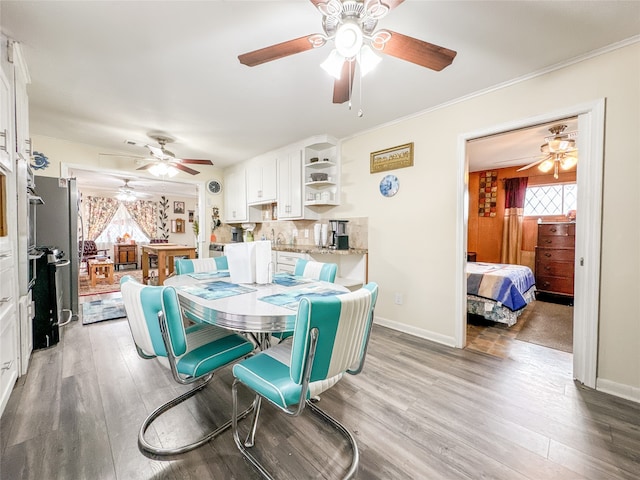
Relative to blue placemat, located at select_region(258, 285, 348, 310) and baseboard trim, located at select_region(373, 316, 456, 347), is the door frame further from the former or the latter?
blue placemat, located at select_region(258, 285, 348, 310)

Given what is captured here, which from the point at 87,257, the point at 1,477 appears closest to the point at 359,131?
the point at 1,477

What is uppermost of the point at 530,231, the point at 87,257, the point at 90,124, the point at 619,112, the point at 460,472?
the point at 90,124

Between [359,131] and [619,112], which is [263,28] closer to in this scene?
[359,131]

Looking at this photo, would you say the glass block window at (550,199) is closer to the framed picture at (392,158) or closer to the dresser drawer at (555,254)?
the dresser drawer at (555,254)

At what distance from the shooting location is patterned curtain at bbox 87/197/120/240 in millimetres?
7742

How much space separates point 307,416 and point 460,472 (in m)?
0.82

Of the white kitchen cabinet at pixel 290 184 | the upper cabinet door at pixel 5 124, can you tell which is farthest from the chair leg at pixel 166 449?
the white kitchen cabinet at pixel 290 184

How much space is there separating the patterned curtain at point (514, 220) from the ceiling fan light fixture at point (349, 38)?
5.17 meters

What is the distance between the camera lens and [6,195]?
1.80 metres

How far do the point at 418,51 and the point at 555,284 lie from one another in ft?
15.3

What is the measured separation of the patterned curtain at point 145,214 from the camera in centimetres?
838

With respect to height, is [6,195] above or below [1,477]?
above

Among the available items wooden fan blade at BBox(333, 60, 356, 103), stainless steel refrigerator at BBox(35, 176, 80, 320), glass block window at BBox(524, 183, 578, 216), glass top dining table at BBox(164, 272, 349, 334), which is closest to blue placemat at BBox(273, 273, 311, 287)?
glass top dining table at BBox(164, 272, 349, 334)

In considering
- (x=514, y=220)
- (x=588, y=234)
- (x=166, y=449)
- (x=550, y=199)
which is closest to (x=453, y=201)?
(x=588, y=234)
